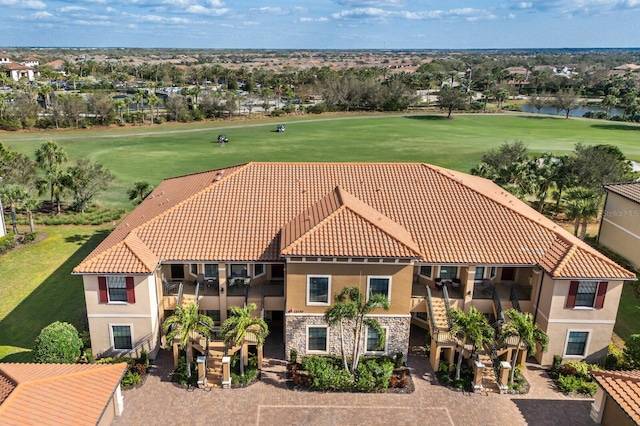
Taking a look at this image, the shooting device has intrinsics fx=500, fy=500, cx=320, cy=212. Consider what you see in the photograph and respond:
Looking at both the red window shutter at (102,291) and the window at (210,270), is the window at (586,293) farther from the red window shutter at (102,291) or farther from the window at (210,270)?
the red window shutter at (102,291)

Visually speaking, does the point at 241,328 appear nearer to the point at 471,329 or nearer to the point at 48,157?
the point at 471,329

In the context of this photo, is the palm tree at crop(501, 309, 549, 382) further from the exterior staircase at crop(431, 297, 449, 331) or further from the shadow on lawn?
the shadow on lawn

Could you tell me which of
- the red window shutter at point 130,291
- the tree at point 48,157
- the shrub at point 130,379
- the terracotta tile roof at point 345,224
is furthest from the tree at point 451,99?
the shrub at point 130,379

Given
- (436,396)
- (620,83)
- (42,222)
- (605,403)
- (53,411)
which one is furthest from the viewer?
(620,83)

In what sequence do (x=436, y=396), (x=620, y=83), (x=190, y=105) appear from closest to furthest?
(x=436, y=396) → (x=190, y=105) → (x=620, y=83)

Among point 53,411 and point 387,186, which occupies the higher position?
point 387,186

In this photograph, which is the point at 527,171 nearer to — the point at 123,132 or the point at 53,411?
the point at 53,411

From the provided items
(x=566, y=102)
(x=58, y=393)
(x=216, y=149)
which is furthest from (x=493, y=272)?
(x=566, y=102)

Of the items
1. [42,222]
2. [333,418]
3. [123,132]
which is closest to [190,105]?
[123,132]
